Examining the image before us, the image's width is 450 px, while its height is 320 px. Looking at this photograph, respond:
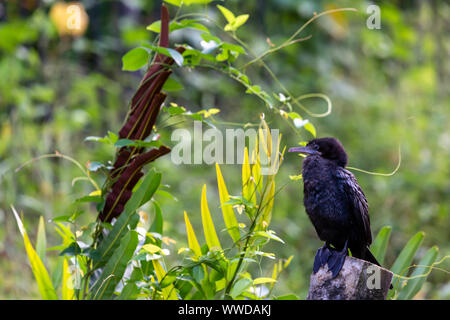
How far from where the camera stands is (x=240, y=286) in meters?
1.25

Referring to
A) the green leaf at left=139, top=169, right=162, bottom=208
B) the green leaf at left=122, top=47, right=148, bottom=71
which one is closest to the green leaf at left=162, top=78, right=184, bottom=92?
the green leaf at left=122, top=47, right=148, bottom=71

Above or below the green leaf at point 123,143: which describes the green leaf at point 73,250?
below

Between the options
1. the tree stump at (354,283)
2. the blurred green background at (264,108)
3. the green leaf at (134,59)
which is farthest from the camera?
the blurred green background at (264,108)

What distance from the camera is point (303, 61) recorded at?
184 inches

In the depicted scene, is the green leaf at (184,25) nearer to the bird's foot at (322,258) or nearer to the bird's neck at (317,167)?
the bird's neck at (317,167)

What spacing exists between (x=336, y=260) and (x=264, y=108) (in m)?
3.17

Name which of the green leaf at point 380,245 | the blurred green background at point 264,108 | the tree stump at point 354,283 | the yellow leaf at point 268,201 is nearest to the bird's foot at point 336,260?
the tree stump at point 354,283

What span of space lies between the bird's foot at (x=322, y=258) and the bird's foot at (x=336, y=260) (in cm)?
1

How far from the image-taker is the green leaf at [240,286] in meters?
1.24

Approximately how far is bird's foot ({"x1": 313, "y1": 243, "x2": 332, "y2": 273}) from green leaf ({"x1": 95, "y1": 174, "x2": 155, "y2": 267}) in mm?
483

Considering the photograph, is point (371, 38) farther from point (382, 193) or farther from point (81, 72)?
point (81, 72)

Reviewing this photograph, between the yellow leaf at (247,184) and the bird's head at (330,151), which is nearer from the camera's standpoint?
the yellow leaf at (247,184)
